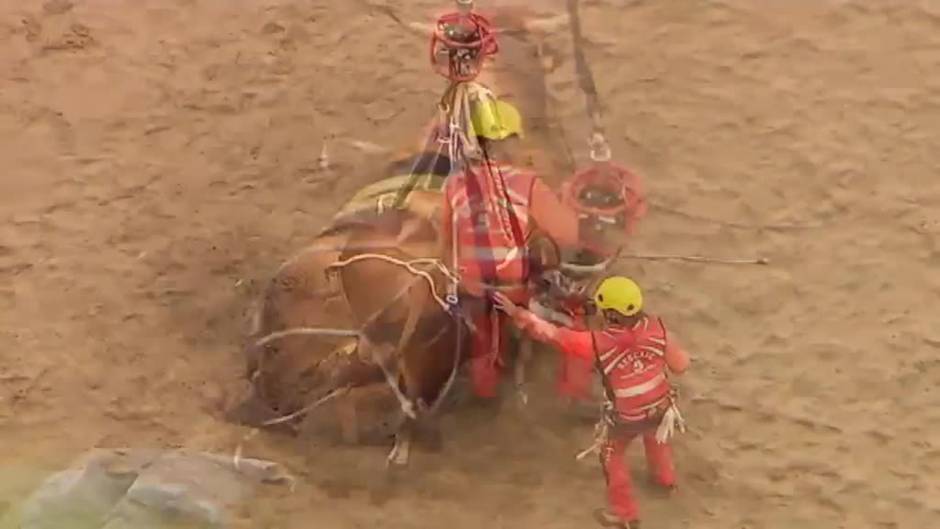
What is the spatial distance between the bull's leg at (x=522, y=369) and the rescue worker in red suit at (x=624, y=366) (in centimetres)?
12

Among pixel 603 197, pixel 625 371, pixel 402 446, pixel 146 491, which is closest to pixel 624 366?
pixel 625 371

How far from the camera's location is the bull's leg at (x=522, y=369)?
1824 millimetres

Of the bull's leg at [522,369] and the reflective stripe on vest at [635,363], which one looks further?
the bull's leg at [522,369]

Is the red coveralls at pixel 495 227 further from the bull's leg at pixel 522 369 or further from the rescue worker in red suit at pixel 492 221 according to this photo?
the bull's leg at pixel 522 369

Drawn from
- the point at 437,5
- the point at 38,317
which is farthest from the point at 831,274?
the point at 38,317

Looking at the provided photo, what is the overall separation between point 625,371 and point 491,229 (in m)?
0.19

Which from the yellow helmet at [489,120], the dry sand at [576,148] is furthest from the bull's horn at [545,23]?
the yellow helmet at [489,120]

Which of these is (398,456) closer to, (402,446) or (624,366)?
(402,446)

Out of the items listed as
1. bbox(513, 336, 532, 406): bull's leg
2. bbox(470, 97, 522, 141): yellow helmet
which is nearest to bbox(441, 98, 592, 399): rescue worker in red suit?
bbox(470, 97, 522, 141): yellow helmet

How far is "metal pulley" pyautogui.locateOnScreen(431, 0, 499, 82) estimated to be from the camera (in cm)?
167

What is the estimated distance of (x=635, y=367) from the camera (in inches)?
64.6

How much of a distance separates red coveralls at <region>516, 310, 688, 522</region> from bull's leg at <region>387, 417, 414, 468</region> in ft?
0.57

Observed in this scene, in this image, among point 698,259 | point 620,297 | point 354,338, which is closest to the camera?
point 620,297

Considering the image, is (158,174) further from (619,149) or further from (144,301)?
(619,149)
